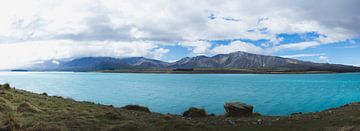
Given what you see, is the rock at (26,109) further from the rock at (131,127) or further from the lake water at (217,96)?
the lake water at (217,96)

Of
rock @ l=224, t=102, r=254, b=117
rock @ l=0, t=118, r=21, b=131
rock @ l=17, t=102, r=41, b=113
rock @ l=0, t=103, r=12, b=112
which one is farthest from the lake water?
rock @ l=0, t=118, r=21, b=131

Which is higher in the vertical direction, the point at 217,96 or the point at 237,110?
the point at 237,110

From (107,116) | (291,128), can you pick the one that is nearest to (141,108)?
(107,116)

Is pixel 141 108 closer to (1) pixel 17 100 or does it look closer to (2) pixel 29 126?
(1) pixel 17 100

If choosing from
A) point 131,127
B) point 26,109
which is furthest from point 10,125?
point 26,109

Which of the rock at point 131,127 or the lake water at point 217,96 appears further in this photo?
the lake water at point 217,96

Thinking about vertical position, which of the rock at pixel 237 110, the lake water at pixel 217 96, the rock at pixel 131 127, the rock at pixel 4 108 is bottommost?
the lake water at pixel 217 96

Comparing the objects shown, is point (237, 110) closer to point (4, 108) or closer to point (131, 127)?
point (131, 127)

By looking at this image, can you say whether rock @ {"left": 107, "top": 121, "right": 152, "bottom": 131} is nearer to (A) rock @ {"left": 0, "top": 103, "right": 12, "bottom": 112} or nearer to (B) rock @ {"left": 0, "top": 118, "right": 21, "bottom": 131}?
(B) rock @ {"left": 0, "top": 118, "right": 21, "bottom": 131}

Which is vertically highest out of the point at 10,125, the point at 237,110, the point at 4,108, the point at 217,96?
the point at 4,108

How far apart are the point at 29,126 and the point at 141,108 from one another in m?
17.2

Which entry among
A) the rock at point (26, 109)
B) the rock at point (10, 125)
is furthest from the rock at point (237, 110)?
the rock at point (10, 125)

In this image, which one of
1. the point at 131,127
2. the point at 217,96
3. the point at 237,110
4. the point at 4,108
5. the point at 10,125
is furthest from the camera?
the point at 217,96

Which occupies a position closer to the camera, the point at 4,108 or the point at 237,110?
the point at 4,108
